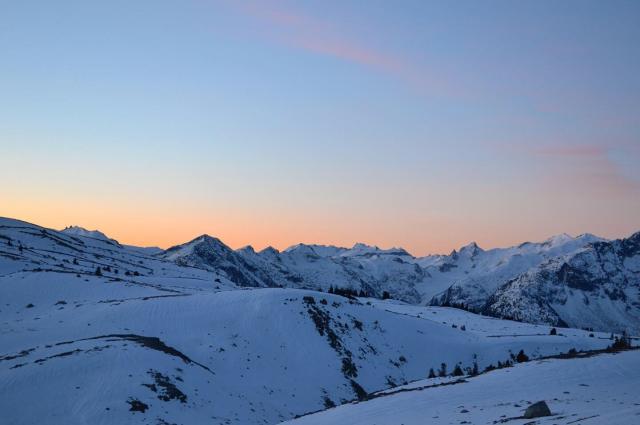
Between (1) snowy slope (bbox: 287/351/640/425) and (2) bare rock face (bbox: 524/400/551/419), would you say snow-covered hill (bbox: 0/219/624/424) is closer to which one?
(1) snowy slope (bbox: 287/351/640/425)

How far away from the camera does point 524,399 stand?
26859 millimetres

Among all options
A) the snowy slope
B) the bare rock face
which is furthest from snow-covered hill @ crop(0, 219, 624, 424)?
the bare rock face

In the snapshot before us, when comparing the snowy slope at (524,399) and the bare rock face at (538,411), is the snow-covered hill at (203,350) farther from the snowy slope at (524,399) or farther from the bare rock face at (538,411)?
the bare rock face at (538,411)

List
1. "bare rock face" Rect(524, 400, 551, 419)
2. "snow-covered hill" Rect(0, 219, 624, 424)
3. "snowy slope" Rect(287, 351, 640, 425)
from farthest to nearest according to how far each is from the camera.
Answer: "snow-covered hill" Rect(0, 219, 624, 424), "bare rock face" Rect(524, 400, 551, 419), "snowy slope" Rect(287, 351, 640, 425)

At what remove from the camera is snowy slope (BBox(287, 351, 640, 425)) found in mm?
21297

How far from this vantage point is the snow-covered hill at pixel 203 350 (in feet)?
131

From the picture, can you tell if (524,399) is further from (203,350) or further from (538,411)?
(203,350)

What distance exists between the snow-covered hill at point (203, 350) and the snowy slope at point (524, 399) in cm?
1441

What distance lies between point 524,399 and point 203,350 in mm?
37162

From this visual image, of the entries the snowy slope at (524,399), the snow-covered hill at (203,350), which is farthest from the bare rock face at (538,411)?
the snow-covered hill at (203,350)

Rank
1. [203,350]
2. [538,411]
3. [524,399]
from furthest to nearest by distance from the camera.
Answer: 1. [203,350]
2. [524,399]
3. [538,411]

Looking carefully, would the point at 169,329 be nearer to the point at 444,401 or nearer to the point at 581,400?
the point at 444,401

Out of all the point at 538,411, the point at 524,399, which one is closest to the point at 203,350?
the point at 524,399

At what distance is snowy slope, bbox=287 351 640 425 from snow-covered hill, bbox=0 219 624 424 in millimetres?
14412
